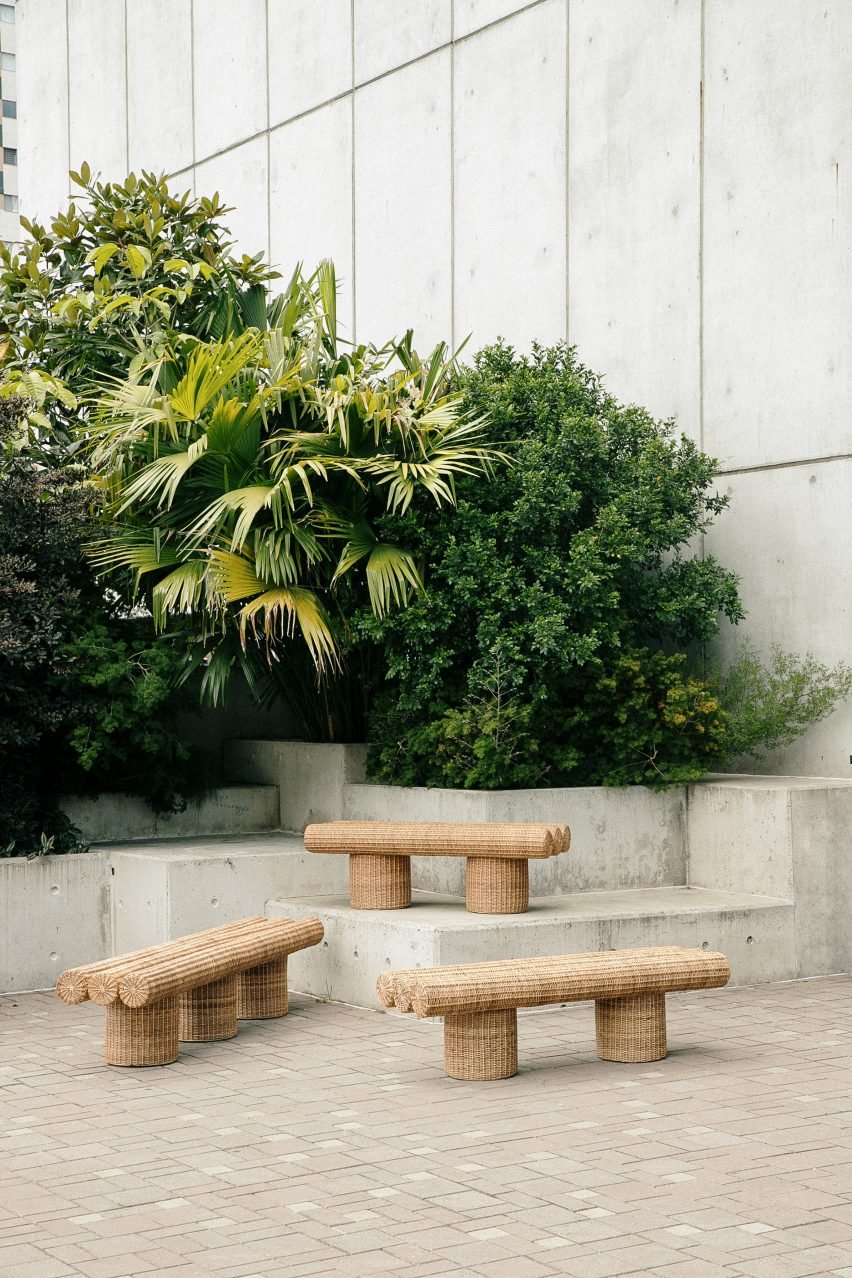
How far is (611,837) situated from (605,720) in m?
0.73

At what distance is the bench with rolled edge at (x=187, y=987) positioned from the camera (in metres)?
6.91

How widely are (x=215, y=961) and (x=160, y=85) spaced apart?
13.0 metres

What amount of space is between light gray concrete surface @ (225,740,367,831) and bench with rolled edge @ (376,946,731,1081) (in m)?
3.70

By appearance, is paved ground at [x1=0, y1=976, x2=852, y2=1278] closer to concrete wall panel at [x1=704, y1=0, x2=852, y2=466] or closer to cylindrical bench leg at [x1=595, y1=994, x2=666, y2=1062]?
cylindrical bench leg at [x1=595, y1=994, x2=666, y2=1062]

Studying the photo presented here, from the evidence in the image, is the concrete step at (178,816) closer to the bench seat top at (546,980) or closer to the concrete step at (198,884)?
the concrete step at (198,884)

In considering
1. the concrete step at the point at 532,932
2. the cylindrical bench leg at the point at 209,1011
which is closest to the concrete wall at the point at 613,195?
the concrete step at the point at 532,932

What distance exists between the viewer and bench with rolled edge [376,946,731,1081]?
6488 mm

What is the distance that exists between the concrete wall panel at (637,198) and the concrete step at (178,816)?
4.00 m

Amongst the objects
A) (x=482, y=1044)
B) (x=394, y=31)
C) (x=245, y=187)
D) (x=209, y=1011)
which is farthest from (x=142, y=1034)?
(x=245, y=187)

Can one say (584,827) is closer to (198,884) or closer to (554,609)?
(554,609)

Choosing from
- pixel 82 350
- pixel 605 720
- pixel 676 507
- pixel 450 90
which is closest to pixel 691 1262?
pixel 605 720

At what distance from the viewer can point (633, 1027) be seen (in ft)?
22.9

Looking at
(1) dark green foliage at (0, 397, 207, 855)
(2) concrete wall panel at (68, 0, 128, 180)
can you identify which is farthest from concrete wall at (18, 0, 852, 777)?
(1) dark green foliage at (0, 397, 207, 855)

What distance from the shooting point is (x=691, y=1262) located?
4.49m
